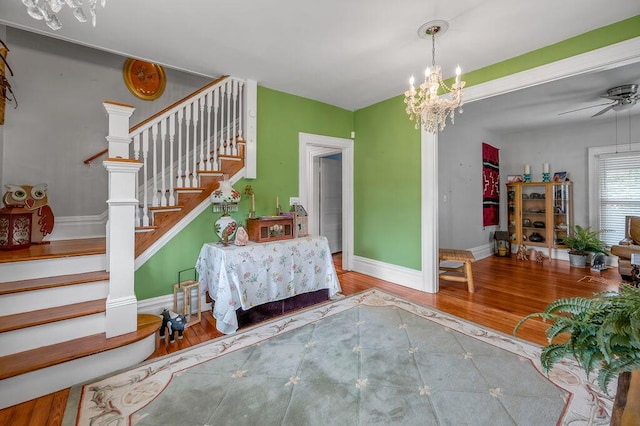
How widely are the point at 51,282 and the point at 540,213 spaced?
7513 millimetres

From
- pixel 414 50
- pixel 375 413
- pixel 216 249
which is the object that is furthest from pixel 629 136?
pixel 216 249

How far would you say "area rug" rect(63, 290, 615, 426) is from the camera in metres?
1.50

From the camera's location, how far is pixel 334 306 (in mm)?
3012

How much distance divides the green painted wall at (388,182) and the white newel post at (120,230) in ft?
10.1

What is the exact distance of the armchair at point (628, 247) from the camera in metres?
3.90

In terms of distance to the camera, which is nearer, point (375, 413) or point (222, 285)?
point (375, 413)

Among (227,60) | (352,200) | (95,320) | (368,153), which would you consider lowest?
(95,320)

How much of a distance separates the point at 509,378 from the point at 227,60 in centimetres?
363

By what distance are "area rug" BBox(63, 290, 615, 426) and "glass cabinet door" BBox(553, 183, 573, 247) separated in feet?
14.7

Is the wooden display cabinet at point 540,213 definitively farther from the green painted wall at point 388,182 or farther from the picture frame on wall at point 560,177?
the green painted wall at point 388,182

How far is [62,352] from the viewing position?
1812mm

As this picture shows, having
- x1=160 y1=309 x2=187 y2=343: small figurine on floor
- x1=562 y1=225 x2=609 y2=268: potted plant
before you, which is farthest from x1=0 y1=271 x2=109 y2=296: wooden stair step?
x1=562 y1=225 x2=609 y2=268: potted plant

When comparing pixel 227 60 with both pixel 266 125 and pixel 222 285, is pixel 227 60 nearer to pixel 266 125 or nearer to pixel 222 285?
pixel 266 125

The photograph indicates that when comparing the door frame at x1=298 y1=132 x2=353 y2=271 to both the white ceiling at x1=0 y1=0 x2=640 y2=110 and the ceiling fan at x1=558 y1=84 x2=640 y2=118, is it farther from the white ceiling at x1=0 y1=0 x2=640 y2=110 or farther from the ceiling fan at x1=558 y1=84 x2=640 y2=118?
the ceiling fan at x1=558 y1=84 x2=640 y2=118
